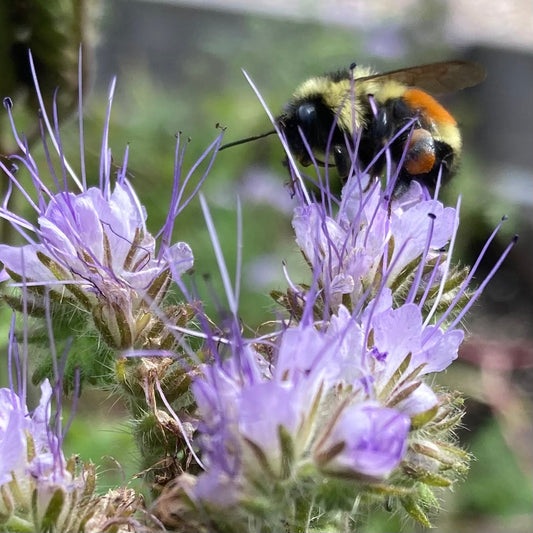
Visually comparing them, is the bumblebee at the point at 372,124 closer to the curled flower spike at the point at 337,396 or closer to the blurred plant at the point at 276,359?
the blurred plant at the point at 276,359

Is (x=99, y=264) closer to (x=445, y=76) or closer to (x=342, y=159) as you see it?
(x=342, y=159)

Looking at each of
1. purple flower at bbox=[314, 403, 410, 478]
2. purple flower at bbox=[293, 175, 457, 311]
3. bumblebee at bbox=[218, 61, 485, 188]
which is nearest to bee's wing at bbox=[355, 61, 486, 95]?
bumblebee at bbox=[218, 61, 485, 188]

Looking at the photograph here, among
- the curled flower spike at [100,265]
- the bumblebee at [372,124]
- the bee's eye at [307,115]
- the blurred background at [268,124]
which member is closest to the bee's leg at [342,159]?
the bumblebee at [372,124]

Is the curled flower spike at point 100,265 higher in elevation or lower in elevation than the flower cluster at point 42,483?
higher

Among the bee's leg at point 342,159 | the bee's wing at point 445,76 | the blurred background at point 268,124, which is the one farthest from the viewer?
the blurred background at point 268,124

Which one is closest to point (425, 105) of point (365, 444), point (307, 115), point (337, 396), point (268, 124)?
point (307, 115)

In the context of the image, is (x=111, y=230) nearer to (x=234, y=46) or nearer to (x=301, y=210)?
(x=301, y=210)

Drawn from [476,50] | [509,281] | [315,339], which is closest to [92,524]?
[315,339]

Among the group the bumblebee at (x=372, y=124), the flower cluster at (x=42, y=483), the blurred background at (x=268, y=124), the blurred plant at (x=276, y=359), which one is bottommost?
the blurred background at (x=268, y=124)
